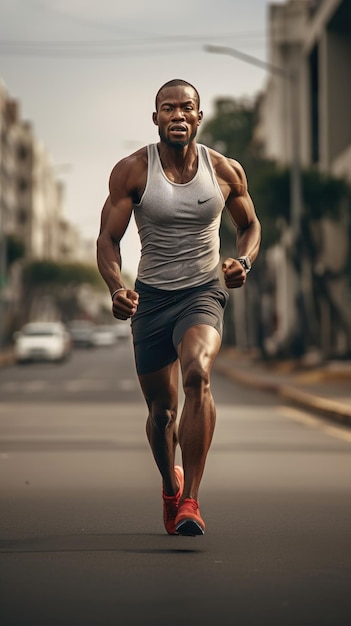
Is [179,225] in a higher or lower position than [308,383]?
higher

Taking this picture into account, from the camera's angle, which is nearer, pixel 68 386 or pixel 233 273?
pixel 233 273

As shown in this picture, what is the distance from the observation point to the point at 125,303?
7.08m

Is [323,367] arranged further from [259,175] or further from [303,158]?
[303,158]

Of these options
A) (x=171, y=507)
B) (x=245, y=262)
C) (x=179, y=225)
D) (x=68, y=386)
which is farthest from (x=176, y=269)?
(x=68, y=386)

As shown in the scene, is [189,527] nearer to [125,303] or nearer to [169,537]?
[169,537]

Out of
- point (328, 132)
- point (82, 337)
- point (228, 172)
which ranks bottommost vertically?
point (82, 337)

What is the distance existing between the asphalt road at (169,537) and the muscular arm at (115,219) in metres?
1.35

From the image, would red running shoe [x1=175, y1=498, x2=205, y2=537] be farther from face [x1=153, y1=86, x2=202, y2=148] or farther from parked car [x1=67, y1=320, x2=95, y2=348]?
parked car [x1=67, y1=320, x2=95, y2=348]

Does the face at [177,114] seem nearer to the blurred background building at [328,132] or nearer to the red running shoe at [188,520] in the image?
the red running shoe at [188,520]

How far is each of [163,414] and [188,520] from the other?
675 mm

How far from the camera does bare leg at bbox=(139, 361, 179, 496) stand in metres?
→ 7.48

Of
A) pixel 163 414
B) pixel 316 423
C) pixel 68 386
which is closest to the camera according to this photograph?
pixel 163 414

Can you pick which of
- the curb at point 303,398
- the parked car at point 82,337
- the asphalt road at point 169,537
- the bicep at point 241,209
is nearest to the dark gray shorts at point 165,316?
the bicep at point 241,209

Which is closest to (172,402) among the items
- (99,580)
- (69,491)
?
(99,580)
